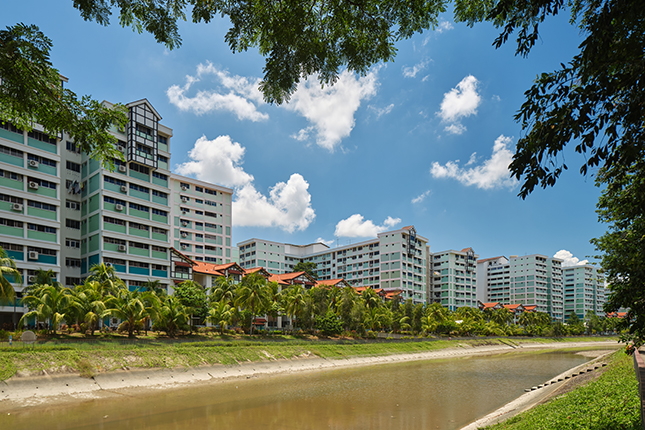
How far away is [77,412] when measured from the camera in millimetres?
23297

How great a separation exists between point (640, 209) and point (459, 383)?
1377 inches

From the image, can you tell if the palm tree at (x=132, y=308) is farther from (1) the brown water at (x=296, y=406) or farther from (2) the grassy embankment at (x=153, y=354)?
(1) the brown water at (x=296, y=406)

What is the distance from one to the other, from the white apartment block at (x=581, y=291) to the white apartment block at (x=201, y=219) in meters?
161

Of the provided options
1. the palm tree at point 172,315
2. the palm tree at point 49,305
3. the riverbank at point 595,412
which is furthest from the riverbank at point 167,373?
the riverbank at point 595,412

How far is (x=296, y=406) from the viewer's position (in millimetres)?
26031

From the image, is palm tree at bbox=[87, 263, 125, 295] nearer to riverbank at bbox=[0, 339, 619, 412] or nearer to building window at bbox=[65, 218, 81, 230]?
riverbank at bbox=[0, 339, 619, 412]

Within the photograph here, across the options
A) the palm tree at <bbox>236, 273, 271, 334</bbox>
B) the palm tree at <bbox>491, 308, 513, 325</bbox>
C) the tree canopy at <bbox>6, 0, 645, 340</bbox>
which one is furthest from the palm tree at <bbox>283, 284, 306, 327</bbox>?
the palm tree at <bbox>491, 308, 513, 325</bbox>

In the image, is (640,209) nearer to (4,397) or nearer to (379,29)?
(379,29)

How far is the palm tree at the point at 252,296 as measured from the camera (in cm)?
5462

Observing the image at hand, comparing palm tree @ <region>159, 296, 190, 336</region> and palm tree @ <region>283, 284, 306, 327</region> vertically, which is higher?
palm tree @ <region>159, 296, 190, 336</region>

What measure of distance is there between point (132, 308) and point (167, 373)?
9.90 meters

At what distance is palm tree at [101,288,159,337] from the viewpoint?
40500 mm

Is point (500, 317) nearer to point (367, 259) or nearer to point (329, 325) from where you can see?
point (367, 259)

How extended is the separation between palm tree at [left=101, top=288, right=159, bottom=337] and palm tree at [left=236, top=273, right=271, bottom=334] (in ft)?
46.7
